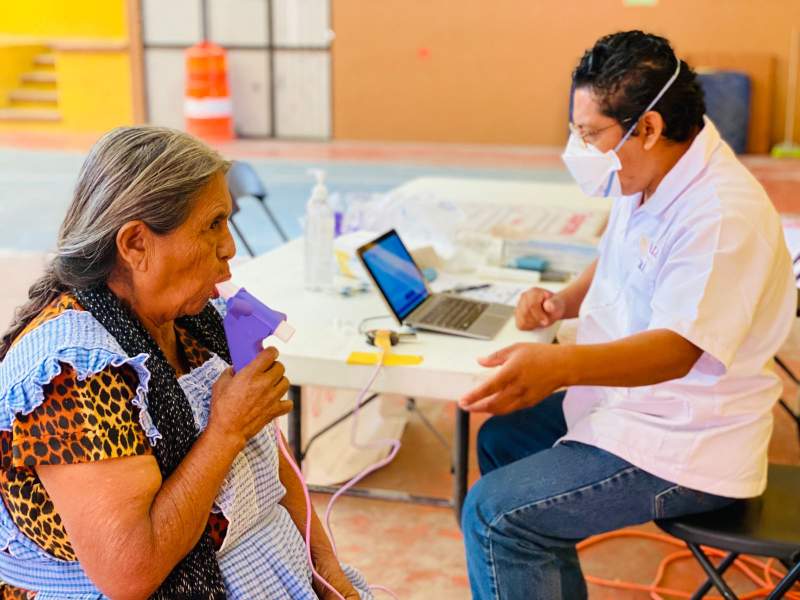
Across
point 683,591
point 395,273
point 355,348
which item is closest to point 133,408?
point 355,348

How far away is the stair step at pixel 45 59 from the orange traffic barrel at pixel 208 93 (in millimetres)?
3412

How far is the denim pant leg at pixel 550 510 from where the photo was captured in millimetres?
1917

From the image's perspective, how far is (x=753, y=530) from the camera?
1908 millimetres

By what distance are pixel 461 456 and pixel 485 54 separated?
887 cm

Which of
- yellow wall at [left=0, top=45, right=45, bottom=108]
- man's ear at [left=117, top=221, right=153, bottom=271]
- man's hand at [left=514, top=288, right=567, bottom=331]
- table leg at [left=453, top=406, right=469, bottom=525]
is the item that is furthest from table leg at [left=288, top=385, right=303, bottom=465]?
yellow wall at [left=0, top=45, right=45, bottom=108]

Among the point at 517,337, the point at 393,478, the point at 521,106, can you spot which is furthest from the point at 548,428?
the point at 521,106

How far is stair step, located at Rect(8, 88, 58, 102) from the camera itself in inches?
520

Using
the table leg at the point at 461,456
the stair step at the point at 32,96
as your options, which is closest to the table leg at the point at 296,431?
the table leg at the point at 461,456

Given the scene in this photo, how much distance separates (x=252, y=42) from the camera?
1173cm

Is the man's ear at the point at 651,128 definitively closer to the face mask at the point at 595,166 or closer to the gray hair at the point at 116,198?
the face mask at the point at 595,166

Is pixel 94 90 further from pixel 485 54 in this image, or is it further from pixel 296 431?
pixel 296 431

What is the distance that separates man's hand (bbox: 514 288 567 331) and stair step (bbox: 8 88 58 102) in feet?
39.5

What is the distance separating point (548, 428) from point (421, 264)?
782mm

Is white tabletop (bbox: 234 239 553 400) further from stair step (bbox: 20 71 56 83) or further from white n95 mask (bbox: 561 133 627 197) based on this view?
stair step (bbox: 20 71 56 83)
